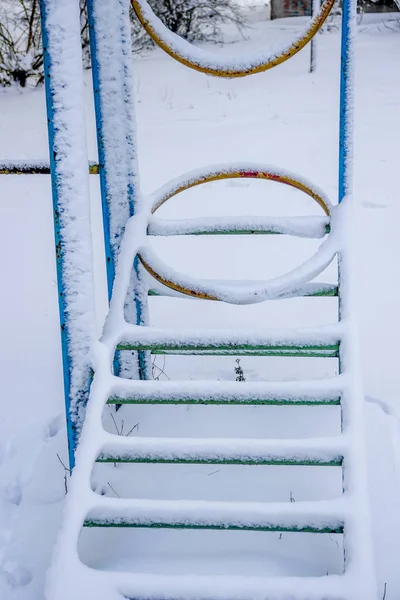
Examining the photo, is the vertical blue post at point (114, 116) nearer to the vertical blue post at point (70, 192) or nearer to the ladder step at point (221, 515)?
the vertical blue post at point (70, 192)

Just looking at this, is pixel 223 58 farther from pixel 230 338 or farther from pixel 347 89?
pixel 230 338

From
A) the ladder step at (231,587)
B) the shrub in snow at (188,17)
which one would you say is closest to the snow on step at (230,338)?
the ladder step at (231,587)

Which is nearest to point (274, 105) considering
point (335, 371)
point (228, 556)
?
point (335, 371)

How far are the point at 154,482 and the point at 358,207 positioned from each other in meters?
2.65

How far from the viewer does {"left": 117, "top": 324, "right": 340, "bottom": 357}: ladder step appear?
1.70m

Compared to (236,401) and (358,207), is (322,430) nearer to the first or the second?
(236,401)

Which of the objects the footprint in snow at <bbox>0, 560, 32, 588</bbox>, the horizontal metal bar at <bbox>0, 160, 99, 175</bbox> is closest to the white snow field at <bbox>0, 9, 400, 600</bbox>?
the footprint in snow at <bbox>0, 560, 32, 588</bbox>

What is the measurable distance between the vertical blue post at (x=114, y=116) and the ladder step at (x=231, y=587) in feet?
3.10

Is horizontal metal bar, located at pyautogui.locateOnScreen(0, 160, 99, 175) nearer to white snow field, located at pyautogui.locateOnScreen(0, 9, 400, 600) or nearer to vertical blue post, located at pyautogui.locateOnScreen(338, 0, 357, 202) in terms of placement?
white snow field, located at pyautogui.locateOnScreen(0, 9, 400, 600)

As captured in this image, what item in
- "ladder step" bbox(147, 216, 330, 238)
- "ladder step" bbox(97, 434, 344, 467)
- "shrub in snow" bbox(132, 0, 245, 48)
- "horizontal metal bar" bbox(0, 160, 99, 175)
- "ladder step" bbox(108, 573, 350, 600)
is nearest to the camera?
"ladder step" bbox(108, 573, 350, 600)

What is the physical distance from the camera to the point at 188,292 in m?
1.93

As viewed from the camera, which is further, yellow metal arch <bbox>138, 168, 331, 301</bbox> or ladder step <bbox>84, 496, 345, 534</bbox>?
yellow metal arch <bbox>138, 168, 331, 301</bbox>

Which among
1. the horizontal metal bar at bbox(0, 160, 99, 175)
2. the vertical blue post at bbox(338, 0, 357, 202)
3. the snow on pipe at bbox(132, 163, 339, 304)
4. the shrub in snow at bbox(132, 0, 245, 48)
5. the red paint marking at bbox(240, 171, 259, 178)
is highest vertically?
the shrub in snow at bbox(132, 0, 245, 48)

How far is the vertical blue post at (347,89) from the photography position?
69.0 inches
